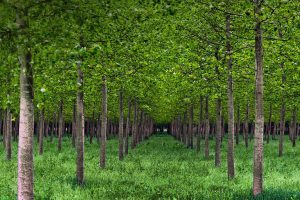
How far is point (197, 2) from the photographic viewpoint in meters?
13.9

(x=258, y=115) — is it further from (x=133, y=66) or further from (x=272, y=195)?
(x=133, y=66)

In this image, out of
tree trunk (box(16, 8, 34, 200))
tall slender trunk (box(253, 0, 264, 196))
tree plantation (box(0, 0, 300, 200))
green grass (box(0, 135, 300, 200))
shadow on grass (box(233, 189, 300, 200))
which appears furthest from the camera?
green grass (box(0, 135, 300, 200))

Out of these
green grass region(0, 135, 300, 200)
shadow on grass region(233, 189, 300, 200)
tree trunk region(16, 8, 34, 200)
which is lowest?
green grass region(0, 135, 300, 200)

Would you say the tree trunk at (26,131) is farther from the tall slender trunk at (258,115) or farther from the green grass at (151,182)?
the tall slender trunk at (258,115)

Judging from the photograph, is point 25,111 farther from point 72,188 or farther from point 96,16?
point 72,188

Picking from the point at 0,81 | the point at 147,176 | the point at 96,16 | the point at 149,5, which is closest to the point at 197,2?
the point at 149,5

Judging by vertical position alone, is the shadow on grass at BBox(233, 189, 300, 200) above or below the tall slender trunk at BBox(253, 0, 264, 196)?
below

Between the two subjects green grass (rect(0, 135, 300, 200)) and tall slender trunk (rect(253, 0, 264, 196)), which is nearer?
tall slender trunk (rect(253, 0, 264, 196))

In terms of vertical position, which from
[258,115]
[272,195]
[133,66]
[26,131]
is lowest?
[272,195]

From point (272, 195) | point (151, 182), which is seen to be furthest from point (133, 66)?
point (272, 195)

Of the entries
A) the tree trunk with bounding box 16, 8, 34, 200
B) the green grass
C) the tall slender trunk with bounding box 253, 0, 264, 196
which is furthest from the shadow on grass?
the tree trunk with bounding box 16, 8, 34, 200

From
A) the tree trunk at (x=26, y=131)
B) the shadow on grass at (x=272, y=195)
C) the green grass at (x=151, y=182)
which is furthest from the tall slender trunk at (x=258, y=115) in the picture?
the tree trunk at (x=26, y=131)

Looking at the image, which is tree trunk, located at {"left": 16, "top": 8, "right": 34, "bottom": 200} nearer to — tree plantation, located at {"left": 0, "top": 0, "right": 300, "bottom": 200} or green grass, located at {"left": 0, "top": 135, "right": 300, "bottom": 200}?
tree plantation, located at {"left": 0, "top": 0, "right": 300, "bottom": 200}

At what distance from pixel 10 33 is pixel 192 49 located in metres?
14.1
